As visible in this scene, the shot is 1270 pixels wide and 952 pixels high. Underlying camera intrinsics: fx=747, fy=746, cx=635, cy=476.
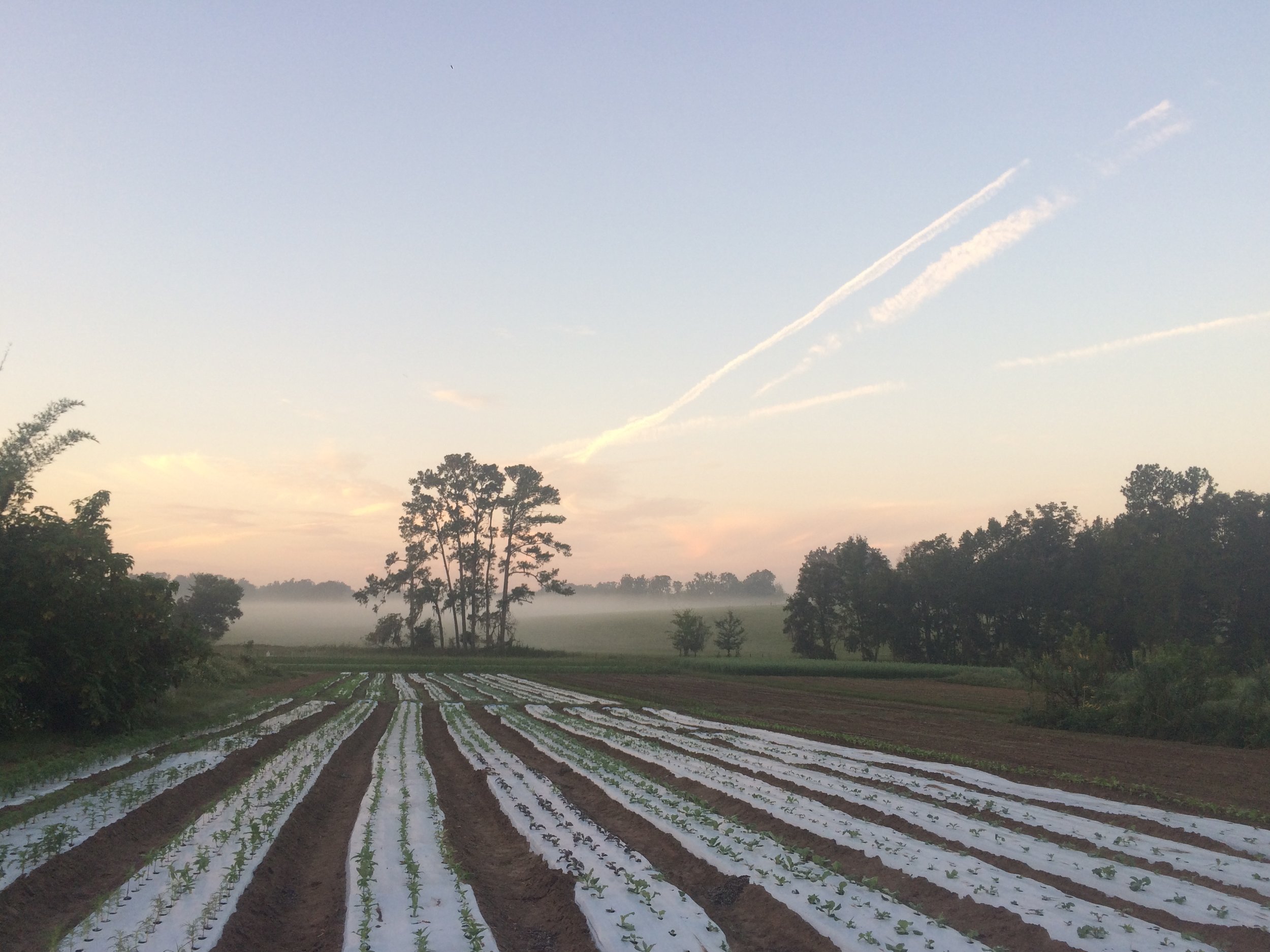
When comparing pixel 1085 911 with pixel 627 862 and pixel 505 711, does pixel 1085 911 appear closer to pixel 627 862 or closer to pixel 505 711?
pixel 627 862

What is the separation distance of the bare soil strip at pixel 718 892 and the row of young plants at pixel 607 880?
21 cm

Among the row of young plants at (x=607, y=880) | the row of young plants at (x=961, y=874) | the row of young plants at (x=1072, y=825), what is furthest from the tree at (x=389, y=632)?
the row of young plants at (x=961, y=874)

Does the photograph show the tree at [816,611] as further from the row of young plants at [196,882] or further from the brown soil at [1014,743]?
the row of young plants at [196,882]

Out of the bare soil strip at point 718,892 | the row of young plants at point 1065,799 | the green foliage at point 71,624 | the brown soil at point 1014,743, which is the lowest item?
the brown soil at point 1014,743

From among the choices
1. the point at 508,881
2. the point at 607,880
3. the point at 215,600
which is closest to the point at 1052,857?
the point at 607,880

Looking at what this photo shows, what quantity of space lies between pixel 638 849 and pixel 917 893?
3360mm

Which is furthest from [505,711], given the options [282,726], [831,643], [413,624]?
[831,643]

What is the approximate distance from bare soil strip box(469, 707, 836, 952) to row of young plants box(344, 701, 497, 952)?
2.25 m

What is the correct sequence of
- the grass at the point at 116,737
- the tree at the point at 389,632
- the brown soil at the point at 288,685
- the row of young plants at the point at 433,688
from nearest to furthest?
the grass at the point at 116,737 → the row of young plants at the point at 433,688 → the brown soil at the point at 288,685 → the tree at the point at 389,632

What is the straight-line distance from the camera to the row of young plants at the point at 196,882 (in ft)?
21.0

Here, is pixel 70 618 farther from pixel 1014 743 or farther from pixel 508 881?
pixel 1014 743

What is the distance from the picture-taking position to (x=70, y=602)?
1683 cm

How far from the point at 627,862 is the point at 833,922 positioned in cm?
Result: 265

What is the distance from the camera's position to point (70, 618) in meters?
16.9
